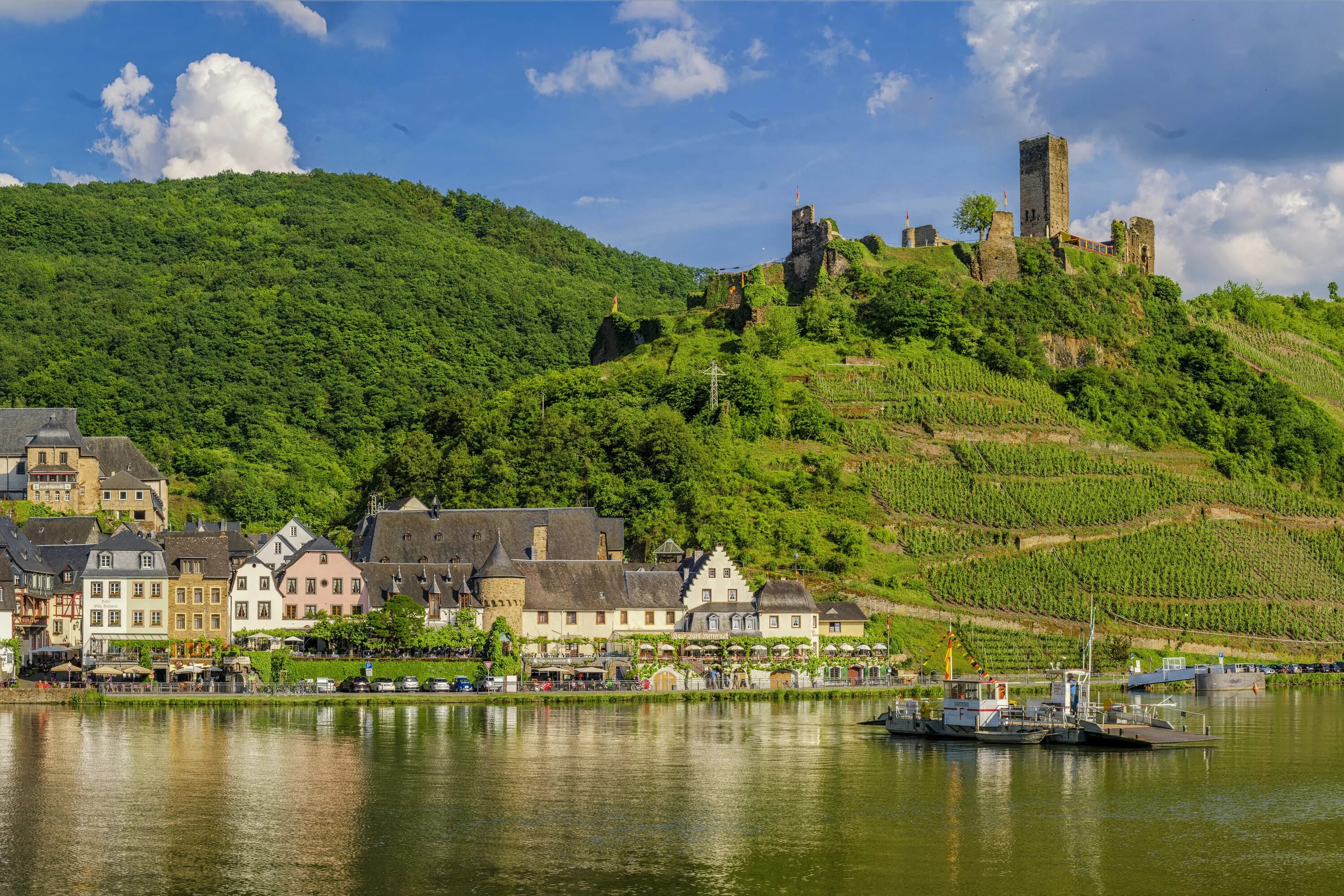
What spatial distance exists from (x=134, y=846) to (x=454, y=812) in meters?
8.47

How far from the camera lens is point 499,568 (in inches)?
3393

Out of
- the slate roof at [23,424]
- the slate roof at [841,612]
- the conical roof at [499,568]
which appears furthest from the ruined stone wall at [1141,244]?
the slate roof at [23,424]

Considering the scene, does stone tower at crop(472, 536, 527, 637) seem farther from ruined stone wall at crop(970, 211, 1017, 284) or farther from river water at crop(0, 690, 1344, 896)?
ruined stone wall at crop(970, 211, 1017, 284)

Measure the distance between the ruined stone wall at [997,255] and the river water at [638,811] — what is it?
252ft

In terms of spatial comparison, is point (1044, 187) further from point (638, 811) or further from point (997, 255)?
point (638, 811)

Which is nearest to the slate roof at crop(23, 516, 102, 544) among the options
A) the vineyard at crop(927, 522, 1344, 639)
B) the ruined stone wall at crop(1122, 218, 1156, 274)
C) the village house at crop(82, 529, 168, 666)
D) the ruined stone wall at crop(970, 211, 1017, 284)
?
the village house at crop(82, 529, 168, 666)

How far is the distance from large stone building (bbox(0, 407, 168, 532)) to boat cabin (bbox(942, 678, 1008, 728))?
6774 centimetres

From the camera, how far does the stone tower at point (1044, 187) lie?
138 meters

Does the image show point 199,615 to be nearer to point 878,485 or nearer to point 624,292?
point 878,485

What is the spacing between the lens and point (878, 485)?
107m

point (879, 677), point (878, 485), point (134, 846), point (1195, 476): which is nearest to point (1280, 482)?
point (1195, 476)

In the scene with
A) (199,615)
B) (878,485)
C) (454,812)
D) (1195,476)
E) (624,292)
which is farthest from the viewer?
(624,292)

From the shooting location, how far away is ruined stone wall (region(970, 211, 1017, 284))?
449 ft

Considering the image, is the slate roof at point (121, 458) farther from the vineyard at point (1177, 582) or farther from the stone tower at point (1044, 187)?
the stone tower at point (1044, 187)
